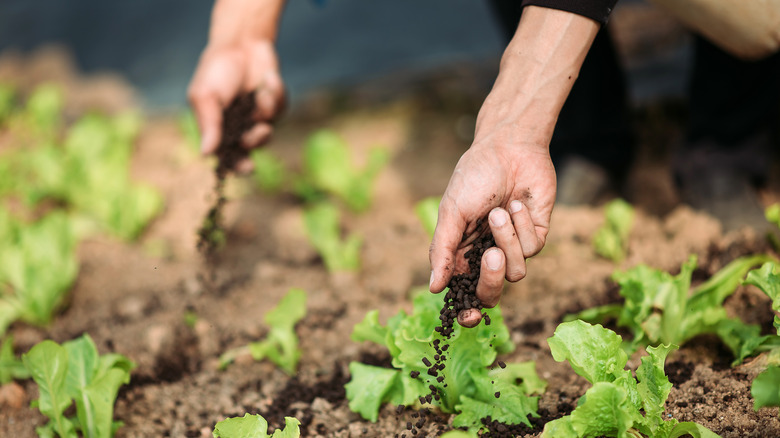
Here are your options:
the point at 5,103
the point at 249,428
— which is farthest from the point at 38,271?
the point at 5,103

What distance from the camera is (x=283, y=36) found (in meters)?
5.07

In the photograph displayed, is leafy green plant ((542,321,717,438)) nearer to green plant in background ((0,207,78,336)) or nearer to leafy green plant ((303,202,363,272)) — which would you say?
leafy green plant ((303,202,363,272))

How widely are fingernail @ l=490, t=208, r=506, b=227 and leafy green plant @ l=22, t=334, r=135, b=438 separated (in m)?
0.90

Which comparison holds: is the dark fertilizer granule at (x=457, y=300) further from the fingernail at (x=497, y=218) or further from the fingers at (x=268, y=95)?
the fingers at (x=268, y=95)

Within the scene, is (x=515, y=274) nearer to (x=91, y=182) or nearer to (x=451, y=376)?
(x=451, y=376)

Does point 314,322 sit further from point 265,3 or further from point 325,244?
point 265,3

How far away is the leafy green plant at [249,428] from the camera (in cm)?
118

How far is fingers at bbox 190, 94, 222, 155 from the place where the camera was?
1.97 metres

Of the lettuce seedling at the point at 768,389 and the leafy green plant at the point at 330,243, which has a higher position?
the leafy green plant at the point at 330,243

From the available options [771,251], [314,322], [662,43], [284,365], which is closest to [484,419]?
[284,365]

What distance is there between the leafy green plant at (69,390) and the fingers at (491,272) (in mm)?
840

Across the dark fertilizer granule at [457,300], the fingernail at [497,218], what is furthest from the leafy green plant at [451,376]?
the fingernail at [497,218]

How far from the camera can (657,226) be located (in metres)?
Result: 2.18

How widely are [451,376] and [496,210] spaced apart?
39cm
